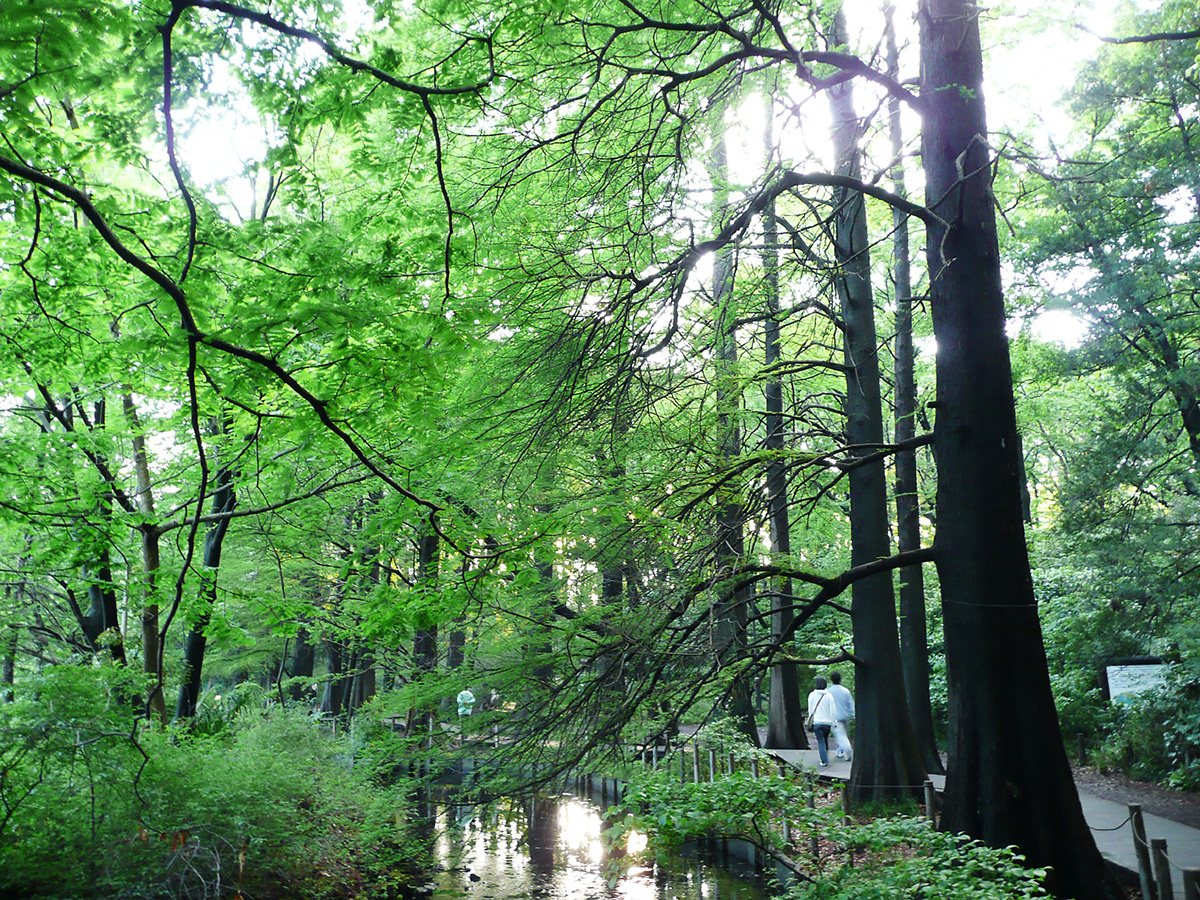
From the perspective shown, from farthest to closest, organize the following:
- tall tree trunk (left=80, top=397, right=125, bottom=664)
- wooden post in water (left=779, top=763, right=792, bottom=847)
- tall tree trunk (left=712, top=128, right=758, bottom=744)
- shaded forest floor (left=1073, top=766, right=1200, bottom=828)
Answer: shaded forest floor (left=1073, top=766, right=1200, bottom=828) < tall tree trunk (left=80, top=397, right=125, bottom=664) < wooden post in water (left=779, top=763, right=792, bottom=847) < tall tree trunk (left=712, top=128, right=758, bottom=744)

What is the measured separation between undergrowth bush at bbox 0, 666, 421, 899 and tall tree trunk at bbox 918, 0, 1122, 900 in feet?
20.4

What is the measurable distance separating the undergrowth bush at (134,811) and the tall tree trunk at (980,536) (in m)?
6.22

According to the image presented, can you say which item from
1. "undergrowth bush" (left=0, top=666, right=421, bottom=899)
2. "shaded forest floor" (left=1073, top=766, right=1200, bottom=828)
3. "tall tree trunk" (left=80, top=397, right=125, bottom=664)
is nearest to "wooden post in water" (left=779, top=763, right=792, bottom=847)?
"shaded forest floor" (left=1073, top=766, right=1200, bottom=828)

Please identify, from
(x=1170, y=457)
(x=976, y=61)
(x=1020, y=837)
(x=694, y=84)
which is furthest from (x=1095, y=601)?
(x=694, y=84)

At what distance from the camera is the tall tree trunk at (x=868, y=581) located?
1022 centimetres

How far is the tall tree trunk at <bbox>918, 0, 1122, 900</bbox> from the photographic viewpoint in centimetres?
601

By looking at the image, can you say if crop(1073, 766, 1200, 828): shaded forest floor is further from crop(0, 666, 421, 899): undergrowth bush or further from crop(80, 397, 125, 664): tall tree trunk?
crop(80, 397, 125, 664): tall tree trunk

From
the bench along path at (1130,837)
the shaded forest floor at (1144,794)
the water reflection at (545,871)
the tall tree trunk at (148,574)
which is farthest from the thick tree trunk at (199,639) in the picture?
the shaded forest floor at (1144,794)

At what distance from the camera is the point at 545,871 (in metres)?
11.8

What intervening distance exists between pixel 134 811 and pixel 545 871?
6288 millimetres

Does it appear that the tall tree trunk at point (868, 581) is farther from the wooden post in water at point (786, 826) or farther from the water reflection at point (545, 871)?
the water reflection at point (545, 871)

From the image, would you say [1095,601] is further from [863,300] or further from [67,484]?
[67,484]

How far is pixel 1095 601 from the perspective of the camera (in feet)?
42.7

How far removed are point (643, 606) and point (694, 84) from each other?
4.97 meters
